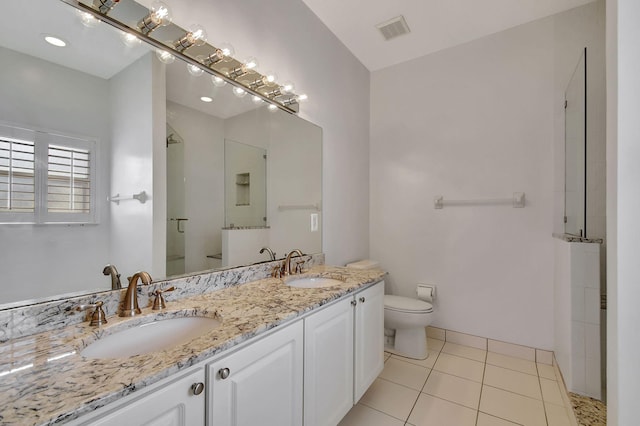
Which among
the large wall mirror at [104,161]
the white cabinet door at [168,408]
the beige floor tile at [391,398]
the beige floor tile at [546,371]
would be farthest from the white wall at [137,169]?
the beige floor tile at [546,371]

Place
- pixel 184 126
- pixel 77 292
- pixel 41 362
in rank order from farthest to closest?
pixel 184 126 → pixel 77 292 → pixel 41 362

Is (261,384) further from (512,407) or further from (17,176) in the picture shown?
(512,407)

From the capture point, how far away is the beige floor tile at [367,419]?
1563 mm

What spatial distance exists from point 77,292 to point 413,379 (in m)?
2.03

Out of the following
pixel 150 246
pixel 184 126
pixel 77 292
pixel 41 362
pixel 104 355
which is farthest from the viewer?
pixel 184 126

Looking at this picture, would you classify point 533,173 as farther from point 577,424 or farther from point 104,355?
point 104,355

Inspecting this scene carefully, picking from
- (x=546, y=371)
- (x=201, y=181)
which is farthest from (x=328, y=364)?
(x=546, y=371)

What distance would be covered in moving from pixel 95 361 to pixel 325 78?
2282 millimetres

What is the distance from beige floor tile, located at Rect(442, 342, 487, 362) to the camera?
229cm

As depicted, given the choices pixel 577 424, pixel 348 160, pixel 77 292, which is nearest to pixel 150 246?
pixel 77 292

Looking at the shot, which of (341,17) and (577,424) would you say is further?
(341,17)

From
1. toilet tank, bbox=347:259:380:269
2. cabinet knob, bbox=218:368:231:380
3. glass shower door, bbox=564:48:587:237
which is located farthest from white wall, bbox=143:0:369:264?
glass shower door, bbox=564:48:587:237

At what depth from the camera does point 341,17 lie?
88.0 inches

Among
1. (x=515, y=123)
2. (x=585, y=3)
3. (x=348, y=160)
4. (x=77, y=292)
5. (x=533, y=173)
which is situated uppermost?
(x=585, y=3)
